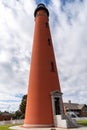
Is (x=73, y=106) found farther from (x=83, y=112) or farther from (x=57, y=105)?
(x=57, y=105)

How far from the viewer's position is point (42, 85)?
16062 mm

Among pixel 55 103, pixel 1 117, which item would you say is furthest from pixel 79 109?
pixel 55 103

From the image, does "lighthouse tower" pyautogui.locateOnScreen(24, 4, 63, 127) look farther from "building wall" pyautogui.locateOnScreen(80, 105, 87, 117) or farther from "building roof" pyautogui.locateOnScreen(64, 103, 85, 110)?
"building wall" pyautogui.locateOnScreen(80, 105, 87, 117)

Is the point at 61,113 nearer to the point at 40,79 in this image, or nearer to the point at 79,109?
the point at 40,79

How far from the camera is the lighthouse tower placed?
15.4m

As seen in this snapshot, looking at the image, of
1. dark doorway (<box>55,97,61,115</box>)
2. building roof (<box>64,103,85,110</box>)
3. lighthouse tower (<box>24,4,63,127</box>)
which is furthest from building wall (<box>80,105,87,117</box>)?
lighthouse tower (<box>24,4,63,127</box>)

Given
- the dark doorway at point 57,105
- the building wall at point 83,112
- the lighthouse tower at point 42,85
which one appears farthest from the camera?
the building wall at point 83,112

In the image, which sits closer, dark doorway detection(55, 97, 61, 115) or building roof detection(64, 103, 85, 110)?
dark doorway detection(55, 97, 61, 115)

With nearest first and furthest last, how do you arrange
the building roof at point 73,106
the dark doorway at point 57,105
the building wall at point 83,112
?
the dark doorway at point 57,105 → the building roof at point 73,106 → the building wall at point 83,112

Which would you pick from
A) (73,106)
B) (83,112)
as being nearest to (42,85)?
(73,106)

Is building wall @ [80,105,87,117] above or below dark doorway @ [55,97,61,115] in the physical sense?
above

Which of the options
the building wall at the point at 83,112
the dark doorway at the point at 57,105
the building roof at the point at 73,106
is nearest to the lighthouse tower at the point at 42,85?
the dark doorway at the point at 57,105

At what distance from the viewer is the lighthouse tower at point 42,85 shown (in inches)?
605

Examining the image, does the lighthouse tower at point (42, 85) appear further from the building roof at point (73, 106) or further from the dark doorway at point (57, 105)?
the building roof at point (73, 106)
